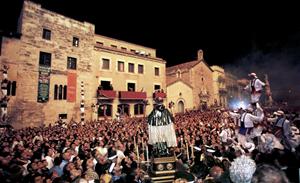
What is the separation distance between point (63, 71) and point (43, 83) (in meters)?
2.55

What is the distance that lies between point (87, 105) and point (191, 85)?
18.7m

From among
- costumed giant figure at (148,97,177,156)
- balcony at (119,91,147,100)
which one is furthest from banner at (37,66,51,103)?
costumed giant figure at (148,97,177,156)

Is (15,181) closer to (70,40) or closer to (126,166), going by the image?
(126,166)

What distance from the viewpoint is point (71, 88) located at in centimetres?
2306

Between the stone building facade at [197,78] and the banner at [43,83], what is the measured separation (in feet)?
67.3

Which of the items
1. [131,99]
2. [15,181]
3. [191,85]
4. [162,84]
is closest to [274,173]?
[15,181]

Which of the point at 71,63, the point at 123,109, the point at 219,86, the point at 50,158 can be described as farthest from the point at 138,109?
the point at 219,86

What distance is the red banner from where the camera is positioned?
75.1ft

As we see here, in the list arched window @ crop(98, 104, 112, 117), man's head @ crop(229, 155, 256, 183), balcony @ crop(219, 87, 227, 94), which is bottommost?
man's head @ crop(229, 155, 256, 183)

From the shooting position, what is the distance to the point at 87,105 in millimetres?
24031

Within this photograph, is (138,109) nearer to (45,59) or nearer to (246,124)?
(45,59)

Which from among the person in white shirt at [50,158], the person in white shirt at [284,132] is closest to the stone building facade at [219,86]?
the person in white shirt at [284,132]

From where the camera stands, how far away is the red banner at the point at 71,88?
22891mm

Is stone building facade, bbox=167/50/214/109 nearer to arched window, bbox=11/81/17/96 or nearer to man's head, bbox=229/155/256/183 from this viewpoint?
arched window, bbox=11/81/17/96
